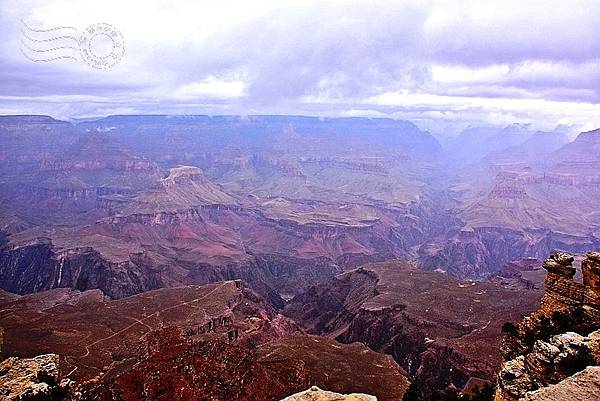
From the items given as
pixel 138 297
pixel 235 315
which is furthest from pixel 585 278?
pixel 138 297

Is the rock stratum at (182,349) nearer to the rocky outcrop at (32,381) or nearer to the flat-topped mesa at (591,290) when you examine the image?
the rocky outcrop at (32,381)

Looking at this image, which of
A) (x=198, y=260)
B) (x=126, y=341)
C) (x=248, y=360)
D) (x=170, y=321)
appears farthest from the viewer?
(x=198, y=260)

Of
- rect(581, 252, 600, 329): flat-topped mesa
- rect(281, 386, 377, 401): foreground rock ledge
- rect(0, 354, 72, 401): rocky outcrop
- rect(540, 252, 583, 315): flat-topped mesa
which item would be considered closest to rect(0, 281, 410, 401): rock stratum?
rect(0, 354, 72, 401): rocky outcrop

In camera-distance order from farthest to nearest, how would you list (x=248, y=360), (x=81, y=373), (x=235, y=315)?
1. (x=235, y=315)
2. (x=81, y=373)
3. (x=248, y=360)

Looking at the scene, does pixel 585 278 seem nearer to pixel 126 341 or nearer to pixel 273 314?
pixel 126 341

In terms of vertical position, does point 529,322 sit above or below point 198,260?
above

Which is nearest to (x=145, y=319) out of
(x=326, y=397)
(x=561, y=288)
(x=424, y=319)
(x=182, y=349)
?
(x=182, y=349)

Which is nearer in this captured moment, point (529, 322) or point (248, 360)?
point (529, 322)

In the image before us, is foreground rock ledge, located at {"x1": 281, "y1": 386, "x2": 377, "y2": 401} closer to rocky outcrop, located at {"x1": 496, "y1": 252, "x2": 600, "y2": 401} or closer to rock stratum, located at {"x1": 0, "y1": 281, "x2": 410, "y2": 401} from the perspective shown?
rocky outcrop, located at {"x1": 496, "y1": 252, "x2": 600, "y2": 401}
